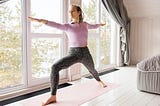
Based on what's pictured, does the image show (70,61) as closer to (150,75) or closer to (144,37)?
(150,75)

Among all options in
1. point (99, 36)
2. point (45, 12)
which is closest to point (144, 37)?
point (99, 36)

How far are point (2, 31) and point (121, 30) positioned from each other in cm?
362

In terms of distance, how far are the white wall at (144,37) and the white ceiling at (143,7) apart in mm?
130

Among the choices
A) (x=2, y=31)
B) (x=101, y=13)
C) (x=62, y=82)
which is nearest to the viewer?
(x=2, y=31)

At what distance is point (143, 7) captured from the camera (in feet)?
18.3

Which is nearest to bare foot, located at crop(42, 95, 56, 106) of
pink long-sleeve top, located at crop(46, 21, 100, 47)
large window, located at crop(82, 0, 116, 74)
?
pink long-sleeve top, located at crop(46, 21, 100, 47)

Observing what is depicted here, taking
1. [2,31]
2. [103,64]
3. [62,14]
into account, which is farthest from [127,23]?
[2,31]

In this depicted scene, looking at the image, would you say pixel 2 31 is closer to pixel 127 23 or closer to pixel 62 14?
pixel 62 14

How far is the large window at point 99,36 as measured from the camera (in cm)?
465

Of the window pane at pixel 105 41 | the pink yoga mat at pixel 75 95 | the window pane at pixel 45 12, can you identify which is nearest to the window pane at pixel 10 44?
the window pane at pixel 45 12

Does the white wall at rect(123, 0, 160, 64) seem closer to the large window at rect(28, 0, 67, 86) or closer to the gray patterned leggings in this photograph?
the large window at rect(28, 0, 67, 86)

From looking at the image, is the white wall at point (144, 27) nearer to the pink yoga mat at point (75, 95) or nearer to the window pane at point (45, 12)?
the window pane at point (45, 12)

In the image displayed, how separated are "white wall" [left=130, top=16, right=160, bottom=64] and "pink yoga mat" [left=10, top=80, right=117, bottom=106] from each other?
9.66 feet

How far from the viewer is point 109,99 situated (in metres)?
2.63
